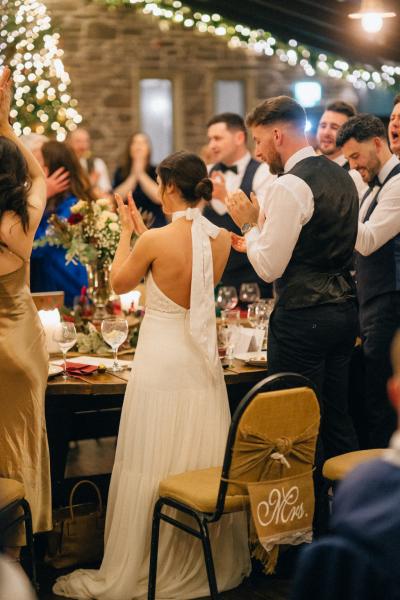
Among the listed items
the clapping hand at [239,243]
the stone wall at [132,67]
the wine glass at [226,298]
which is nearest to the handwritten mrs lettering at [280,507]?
the clapping hand at [239,243]

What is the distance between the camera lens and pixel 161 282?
3666 millimetres

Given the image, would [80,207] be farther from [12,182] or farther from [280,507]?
[280,507]

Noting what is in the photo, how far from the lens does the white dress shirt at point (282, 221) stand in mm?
3666

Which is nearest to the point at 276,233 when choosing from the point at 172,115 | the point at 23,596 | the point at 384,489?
the point at 384,489

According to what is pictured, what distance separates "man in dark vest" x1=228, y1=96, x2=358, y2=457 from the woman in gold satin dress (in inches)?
34.1

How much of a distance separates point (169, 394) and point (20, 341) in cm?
59

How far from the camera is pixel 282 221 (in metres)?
3.66

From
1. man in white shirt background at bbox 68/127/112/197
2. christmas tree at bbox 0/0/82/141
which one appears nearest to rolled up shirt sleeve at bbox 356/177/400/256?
man in white shirt background at bbox 68/127/112/197

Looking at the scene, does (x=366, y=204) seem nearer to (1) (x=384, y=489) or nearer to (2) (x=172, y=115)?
(1) (x=384, y=489)

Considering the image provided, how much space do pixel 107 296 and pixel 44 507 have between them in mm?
Answer: 1315

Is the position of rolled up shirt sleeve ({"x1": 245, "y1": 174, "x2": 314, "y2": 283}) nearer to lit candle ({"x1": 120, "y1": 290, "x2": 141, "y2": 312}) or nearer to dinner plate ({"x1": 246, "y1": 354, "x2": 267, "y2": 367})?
dinner plate ({"x1": 246, "y1": 354, "x2": 267, "y2": 367})

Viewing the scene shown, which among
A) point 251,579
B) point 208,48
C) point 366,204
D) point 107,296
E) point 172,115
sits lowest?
point 251,579

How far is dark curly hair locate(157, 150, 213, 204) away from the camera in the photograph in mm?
3648

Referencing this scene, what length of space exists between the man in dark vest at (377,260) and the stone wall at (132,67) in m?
8.62
